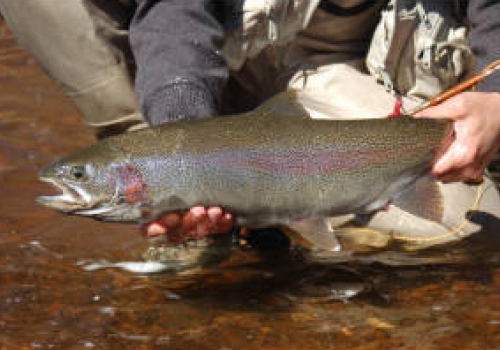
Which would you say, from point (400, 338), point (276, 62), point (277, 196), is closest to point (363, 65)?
point (276, 62)

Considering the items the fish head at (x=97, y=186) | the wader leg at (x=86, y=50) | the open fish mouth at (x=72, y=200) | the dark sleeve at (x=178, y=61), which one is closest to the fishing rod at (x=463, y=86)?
the dark sleeve at (x=178, y=61)

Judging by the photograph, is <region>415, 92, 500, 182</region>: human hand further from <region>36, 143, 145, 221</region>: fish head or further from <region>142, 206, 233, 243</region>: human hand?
<region>36, 143, 145, 221</region>: fish head

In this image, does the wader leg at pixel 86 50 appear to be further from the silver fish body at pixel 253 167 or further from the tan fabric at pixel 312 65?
the silver fish body at pixel 253 167

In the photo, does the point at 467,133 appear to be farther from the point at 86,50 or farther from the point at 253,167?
the point at 86,50

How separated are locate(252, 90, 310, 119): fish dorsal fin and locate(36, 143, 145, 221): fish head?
394 mm

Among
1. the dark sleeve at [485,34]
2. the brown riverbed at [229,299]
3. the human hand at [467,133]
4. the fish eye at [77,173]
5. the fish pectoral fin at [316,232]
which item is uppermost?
the dark sleeve at [485,34]

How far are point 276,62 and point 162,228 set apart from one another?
1.17 m

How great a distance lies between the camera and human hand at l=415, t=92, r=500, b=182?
245cm

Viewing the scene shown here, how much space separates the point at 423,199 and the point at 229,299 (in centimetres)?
64

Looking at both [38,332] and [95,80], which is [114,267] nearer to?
[38,332]

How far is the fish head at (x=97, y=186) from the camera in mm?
2166

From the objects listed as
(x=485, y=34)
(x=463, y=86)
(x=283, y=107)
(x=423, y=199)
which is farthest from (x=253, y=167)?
(x=485, y=34)

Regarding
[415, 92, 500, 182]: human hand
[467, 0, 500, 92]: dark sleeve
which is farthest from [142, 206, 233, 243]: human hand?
[467, 0, 500, 92]: dark sleeve

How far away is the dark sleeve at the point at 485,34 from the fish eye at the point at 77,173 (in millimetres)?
1355
